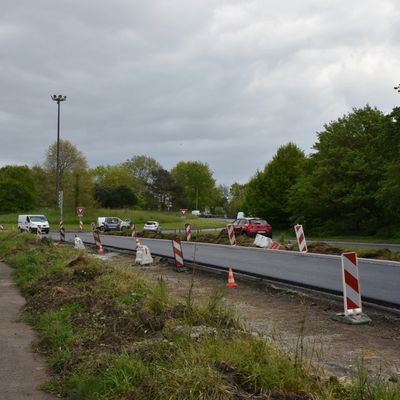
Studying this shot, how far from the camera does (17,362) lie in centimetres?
646

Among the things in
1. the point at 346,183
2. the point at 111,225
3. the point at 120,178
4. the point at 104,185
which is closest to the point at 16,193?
the point at 104,185

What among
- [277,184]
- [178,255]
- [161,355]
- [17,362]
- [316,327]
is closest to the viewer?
[161,355]

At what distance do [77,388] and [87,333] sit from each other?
2.01m

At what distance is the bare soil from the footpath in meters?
2.63

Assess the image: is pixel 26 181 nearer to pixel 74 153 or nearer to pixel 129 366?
pixel 74 153

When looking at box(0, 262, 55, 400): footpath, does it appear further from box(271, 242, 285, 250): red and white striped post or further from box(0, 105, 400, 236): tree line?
box(0, 105, 400, 236): tree line

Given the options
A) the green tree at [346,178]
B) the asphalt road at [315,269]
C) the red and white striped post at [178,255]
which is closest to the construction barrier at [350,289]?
the asphalt road at [315,269]

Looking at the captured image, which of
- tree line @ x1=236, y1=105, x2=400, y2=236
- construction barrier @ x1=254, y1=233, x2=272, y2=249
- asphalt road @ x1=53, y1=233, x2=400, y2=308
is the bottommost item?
asphalt road @ x1=53, y1=233, x2=400, y2=308

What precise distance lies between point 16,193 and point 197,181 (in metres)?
52.5

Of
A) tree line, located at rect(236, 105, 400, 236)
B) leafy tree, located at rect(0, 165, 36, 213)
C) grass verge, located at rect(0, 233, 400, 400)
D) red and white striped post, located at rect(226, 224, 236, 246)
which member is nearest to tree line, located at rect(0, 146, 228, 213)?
leafy tree, located at rect(0, 165, 36, 213)

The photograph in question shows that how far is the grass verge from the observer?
430cm

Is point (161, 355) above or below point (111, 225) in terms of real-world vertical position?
above

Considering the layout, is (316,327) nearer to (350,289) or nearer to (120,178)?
(350,289)

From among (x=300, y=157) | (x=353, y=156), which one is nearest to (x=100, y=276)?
(x=353, y=156)
